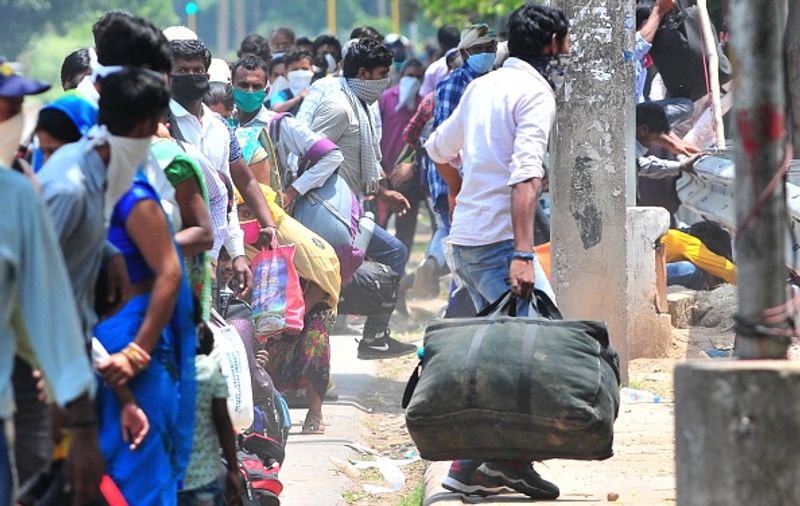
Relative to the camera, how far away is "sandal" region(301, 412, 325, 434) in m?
9.32

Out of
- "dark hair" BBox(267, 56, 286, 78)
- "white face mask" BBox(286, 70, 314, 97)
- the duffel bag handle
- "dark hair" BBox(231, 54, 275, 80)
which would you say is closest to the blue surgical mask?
"dark hair" BBox(231, 54, 275, 80)

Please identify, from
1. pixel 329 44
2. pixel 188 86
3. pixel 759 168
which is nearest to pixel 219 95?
pixel 188 86

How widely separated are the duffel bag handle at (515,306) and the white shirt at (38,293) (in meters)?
2.85

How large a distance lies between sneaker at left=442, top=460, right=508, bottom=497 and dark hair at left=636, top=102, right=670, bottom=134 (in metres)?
5.38

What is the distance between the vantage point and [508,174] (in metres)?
6.91

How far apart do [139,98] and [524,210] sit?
2.36 m

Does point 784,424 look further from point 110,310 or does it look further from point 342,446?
point 342,446

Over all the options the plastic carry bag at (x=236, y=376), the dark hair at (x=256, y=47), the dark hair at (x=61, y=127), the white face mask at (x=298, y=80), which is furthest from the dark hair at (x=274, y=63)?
the dark hair at (x=61, y=127)

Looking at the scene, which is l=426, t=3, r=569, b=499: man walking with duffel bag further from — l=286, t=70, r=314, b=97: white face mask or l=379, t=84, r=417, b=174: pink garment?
l=379, t=84, r=417, b=174: pink garment

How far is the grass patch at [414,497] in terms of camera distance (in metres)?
7.66

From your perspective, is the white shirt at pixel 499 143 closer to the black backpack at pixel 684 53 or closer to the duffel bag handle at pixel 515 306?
the duffel bag handle at pixel 515 306

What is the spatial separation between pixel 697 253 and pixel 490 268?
16.6 ft

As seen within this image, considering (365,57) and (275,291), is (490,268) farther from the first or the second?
(365,57)

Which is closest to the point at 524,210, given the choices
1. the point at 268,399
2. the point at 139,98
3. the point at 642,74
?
the point at 268,399
